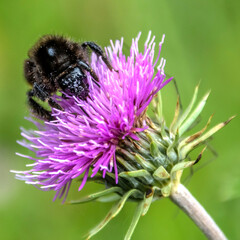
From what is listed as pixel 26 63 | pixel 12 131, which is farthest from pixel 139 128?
pixel 12 131

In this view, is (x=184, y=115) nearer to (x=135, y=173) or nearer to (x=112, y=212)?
(x=135, y=173)

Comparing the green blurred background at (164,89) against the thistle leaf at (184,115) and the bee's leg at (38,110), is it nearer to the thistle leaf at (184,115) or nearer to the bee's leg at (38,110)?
the thistle leaf at (184,115)

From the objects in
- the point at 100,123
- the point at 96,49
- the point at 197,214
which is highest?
the point at 96,49

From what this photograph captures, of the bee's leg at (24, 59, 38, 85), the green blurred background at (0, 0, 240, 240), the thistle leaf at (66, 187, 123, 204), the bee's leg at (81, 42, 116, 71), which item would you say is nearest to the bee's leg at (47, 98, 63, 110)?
the bee's leg at (24, 59, 38, 85)

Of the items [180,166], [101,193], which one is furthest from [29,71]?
[180,166]

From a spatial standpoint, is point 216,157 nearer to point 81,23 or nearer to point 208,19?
point 208,19

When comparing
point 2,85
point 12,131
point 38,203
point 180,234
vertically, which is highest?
point 2,85
